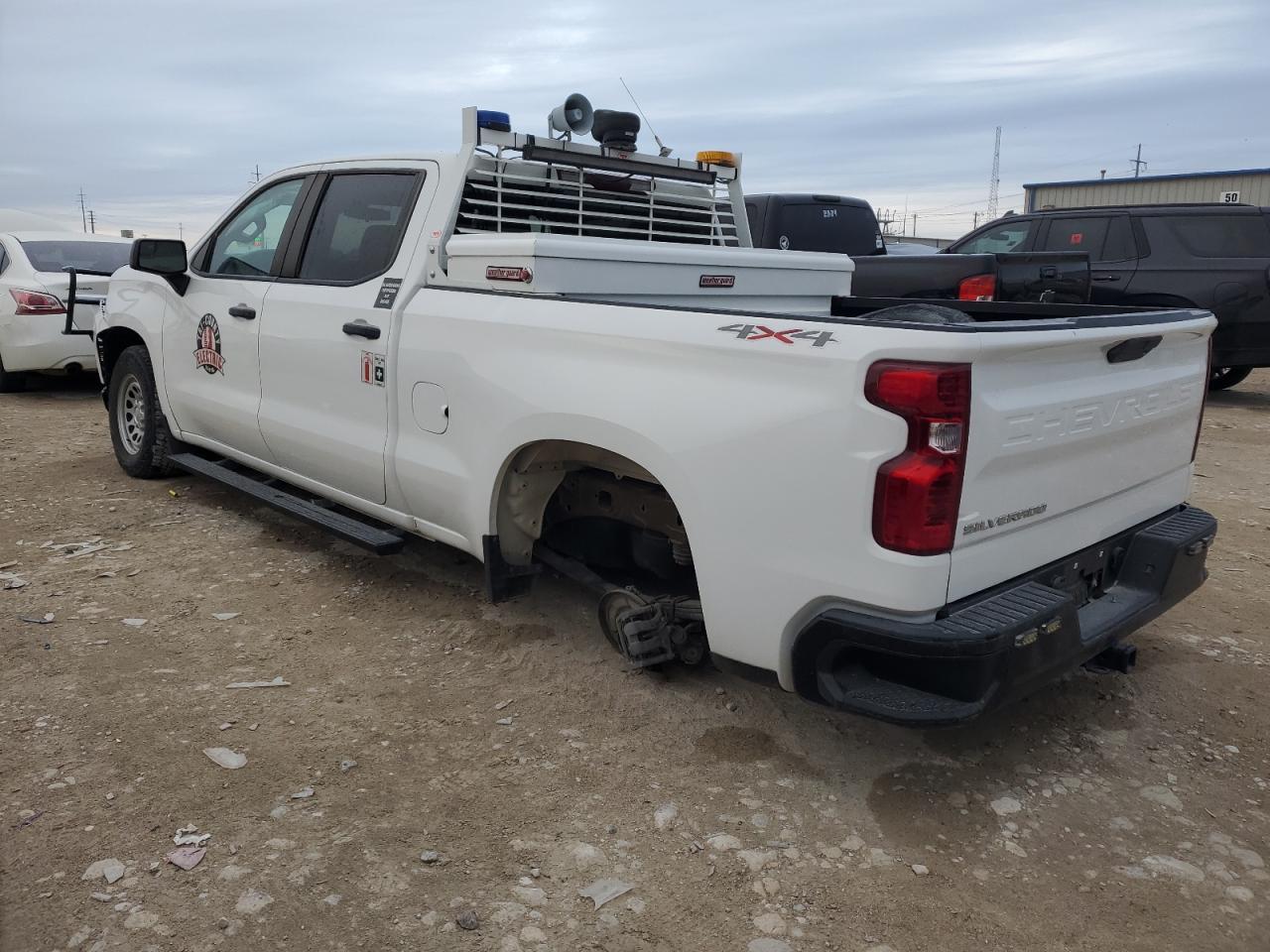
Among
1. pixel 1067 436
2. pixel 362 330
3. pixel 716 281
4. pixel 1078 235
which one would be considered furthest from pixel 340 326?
pixel 1078 235

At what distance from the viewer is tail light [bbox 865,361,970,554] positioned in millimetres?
2455

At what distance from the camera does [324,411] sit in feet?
14.4

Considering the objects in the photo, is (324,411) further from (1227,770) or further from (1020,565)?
(1227,770)

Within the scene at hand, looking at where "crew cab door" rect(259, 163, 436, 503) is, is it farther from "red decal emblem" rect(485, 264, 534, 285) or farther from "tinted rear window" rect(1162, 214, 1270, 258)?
"tinted rear window" rect(1162, 214, 1270, 258)

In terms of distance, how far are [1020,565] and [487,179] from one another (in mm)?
2623

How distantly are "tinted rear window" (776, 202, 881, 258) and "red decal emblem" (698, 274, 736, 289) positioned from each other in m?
5.12

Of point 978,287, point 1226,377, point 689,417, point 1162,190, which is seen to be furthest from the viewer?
point 1162,190

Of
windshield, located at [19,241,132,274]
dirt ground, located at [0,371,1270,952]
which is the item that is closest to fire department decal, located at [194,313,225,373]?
dirt ground, located at [0,371,1270,952]

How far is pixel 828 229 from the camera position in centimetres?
985

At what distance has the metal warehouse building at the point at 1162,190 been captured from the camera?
2598 cm

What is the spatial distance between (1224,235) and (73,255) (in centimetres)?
1076

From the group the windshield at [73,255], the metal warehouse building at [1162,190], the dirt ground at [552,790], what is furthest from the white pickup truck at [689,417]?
the metal warehouse building at [1162,190]

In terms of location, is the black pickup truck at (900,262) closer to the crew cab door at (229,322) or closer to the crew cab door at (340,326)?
the crew cab door at (229,322)

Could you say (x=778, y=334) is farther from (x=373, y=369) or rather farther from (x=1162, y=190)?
(x=1162, y=190)
